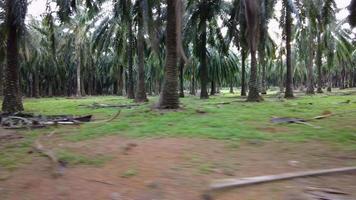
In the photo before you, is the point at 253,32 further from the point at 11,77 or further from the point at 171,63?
the point at 11,77

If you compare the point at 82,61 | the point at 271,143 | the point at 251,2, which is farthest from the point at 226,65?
the point at 271,143

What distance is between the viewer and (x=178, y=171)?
23.4ft

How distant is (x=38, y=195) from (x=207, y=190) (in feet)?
7.78

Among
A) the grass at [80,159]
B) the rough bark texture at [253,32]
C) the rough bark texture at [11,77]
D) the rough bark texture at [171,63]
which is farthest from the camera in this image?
the rough bark texture at [253,32]

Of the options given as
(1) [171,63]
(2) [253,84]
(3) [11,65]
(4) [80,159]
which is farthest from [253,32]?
(4) [80,159]

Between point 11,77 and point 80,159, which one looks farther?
point 11,77

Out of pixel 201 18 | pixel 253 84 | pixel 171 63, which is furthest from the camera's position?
pixel 201 18

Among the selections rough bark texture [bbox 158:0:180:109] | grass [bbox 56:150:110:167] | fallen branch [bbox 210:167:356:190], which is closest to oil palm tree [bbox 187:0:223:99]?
rough bark texture [bbox 158:0:180:109]

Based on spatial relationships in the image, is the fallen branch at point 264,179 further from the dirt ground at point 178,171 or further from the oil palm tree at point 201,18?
the oil palm tree at point 201,18

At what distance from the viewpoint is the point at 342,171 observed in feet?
22.0

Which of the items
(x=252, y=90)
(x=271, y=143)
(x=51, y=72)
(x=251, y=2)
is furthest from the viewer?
(x=51, y=72)

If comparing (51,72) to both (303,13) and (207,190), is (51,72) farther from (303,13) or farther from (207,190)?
(207,190)

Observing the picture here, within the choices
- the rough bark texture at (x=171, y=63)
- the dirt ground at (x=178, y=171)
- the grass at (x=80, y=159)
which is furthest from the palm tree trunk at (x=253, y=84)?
the grass at (x=80, y=159)

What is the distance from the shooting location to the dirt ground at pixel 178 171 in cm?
615
